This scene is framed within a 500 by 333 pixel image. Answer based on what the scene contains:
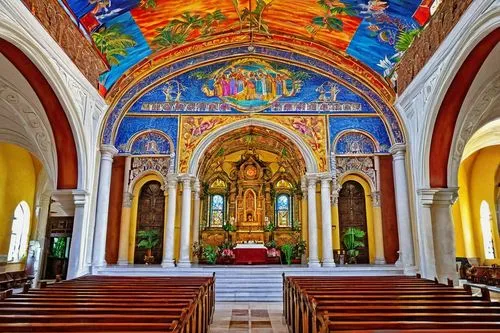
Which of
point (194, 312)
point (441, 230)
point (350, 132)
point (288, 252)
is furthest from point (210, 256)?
point (194, 312)

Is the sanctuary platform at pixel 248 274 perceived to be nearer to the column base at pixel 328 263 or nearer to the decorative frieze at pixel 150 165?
the column base at pixel 328 263

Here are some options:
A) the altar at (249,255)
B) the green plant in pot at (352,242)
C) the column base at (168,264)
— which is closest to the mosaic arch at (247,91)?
the green plant in pot at (352,242)

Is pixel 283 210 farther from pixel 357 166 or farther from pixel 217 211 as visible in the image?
pixel 357 166

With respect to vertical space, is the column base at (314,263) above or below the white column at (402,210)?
below

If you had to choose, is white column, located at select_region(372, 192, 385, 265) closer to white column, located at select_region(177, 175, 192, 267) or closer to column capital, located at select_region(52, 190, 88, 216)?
white column, located at select_region(177, 175, 192, 267)

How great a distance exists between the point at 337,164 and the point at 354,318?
11307 mm

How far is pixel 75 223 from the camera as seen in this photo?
11906mm

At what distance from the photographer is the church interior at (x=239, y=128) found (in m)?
9.82

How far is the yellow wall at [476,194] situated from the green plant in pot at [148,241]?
14968 mm

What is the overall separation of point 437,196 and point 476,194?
9.68 m

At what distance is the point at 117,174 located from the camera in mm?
14180

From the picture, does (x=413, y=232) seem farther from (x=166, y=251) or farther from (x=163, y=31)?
(x=163, y=31)

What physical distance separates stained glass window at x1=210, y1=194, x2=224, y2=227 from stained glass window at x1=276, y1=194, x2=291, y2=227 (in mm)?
2836

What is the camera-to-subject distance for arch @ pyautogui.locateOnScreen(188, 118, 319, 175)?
46.7 feet
